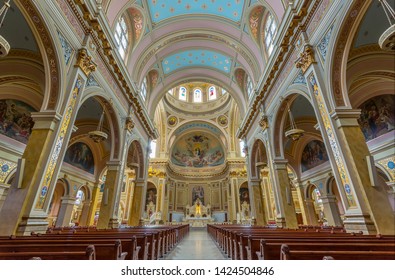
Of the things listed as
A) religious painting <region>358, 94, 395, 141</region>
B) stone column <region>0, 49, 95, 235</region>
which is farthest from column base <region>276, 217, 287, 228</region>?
stone column <region>0, 49, 95, 235</region>

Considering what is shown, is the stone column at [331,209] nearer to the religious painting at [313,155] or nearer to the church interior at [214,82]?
the church interior at [214,82]

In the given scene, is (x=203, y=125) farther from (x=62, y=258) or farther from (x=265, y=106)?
(x=62, y=258)

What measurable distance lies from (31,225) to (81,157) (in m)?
10.5

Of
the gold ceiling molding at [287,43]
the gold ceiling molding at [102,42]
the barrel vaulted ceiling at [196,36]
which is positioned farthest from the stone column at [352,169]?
the gold ceiling molding at [102,42]

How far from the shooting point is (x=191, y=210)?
25141 millimetres

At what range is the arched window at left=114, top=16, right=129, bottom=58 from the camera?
33.0 feet

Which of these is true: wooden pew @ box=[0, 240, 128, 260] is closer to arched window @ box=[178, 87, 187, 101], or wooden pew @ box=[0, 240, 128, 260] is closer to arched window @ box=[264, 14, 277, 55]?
arched window @ box=[264, 14, 277, 55]

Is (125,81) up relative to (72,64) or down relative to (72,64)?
up

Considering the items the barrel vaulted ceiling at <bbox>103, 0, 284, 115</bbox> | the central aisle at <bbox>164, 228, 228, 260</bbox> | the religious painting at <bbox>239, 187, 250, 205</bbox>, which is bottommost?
the central aisle at <bbox>164, 228, 228, 260</bbox>

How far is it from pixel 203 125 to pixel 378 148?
20029 mm

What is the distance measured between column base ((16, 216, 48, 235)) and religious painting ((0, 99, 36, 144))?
7054mm

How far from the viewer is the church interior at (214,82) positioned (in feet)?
14.8

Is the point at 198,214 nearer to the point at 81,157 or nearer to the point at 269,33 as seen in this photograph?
the point at 81,157

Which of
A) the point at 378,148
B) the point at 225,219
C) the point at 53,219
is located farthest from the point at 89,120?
the point at 225,219
